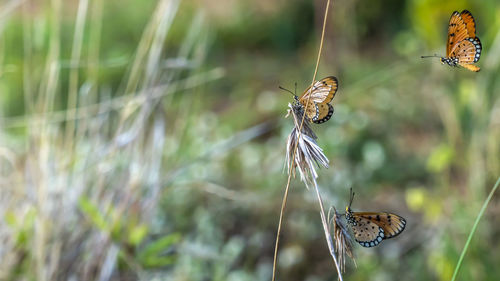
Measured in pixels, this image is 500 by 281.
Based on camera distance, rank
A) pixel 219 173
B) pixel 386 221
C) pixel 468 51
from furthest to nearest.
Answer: pixel 219 173 < pixel 386 221 < pixel 468 51

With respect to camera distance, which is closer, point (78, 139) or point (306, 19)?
point (78, 139)

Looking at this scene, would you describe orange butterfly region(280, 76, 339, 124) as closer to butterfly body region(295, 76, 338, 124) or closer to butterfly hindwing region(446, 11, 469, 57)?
butterfly body region(295, 76, 338, 124)

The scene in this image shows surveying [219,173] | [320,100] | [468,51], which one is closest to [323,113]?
[320,100]

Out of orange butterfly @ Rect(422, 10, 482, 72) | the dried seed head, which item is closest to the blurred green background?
the dried seed head

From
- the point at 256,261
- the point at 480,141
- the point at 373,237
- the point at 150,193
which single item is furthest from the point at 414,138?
the point at 373,237

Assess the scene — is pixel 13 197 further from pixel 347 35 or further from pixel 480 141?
pixel 347 35

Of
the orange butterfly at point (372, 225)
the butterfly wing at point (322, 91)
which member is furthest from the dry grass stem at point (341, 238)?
the butterfly wing at point (322, 91)

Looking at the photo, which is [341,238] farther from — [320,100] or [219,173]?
[219,173]
